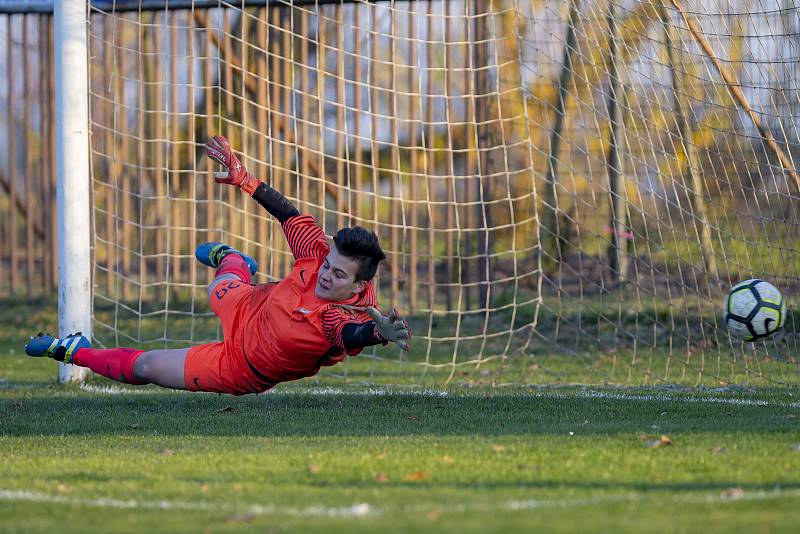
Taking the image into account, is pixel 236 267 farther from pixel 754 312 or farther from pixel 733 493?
pixel 733 493

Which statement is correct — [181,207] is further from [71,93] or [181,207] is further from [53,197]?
[71,93]

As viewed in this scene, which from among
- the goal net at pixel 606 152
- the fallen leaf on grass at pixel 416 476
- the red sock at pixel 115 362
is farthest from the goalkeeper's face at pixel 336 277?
the goal net at pixel 606 152

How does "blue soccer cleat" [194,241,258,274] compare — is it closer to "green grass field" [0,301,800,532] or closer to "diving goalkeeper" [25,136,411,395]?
"diving goalkeeper" [25,136,411,395]

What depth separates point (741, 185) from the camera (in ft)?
29.6

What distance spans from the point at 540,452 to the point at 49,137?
1034cm

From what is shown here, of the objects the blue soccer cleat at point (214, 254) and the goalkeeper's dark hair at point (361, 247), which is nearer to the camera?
the goalkeeper's dark hair at point (361, 247)

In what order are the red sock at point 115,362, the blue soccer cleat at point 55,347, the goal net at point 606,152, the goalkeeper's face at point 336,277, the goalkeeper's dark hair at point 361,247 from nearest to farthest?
the goalkeeper's dark hair at point 361,247, the goalkeeper's face at point 336,277, the red sock at point 115,362, the blue soccer cleat at point 55,347, the goal net at point 606,152

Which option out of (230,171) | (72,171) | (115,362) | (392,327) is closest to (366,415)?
(392,327)

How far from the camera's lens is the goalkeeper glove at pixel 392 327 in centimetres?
558

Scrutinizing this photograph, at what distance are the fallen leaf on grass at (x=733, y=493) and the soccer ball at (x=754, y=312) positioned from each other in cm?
284

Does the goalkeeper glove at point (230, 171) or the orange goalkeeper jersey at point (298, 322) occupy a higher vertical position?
the goalkeeper glove at point (230, 171)

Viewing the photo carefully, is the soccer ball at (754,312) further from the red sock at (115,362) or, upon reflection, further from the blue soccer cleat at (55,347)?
the blue soccer cleat at (55,347)

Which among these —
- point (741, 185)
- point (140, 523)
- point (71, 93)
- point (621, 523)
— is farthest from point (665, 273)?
point (140, 523)

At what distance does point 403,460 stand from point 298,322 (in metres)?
1.27
